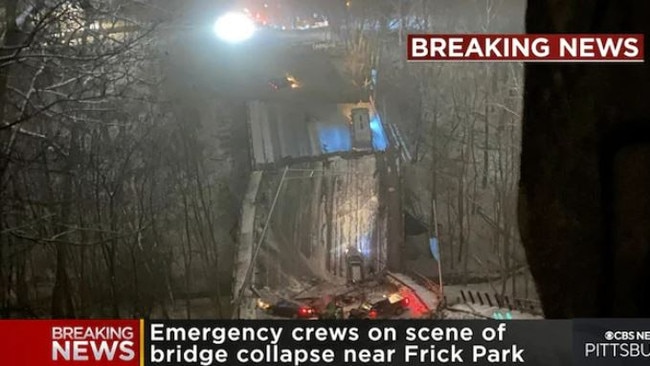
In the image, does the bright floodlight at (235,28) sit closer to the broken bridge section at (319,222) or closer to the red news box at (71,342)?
the broken bridge section at (319,222)

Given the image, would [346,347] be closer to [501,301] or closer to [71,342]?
[501,301]

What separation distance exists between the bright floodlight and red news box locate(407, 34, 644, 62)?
270 mm

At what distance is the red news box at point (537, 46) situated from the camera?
3.70 feet

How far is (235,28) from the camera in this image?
44.7 inches

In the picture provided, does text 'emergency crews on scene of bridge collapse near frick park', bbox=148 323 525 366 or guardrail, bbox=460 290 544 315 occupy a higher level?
guardrail, bbox=460 290 544 315

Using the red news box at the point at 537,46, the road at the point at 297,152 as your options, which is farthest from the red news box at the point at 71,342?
the red news box at the point at 537,46

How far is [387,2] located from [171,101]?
39 cm

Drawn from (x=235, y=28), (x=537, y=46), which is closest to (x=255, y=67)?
(x=235, y=28)

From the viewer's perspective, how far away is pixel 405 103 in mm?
1143

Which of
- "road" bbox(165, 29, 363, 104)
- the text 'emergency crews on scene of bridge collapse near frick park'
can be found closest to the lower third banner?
the text 'emergency crews on scene of bridge collapse near frick park'

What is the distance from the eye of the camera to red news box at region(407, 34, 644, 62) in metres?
1.13

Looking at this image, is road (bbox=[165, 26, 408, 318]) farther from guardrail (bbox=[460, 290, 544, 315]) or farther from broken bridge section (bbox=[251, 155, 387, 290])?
guardrail (bbox=[460, 290, 544, 315])

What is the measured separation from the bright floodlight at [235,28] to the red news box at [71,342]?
0.49 metres

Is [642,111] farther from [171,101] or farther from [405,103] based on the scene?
[171,101]
